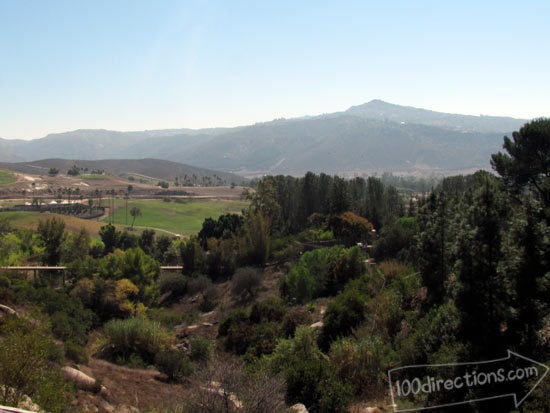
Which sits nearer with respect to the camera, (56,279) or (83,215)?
(56,279)

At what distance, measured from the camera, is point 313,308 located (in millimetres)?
26781

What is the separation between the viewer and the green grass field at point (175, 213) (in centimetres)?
10456

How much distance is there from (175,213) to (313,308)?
99776 millimetres

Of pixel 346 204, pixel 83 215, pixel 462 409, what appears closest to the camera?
pixel 462 409

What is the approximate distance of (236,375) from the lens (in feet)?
30.7

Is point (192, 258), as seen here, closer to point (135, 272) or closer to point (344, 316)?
point (135, 272)

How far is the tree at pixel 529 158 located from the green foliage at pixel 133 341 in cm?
2749

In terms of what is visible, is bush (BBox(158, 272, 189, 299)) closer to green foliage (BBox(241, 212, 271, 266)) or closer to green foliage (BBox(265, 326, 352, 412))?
green foliage (BBox(241, 212, 271, 266))

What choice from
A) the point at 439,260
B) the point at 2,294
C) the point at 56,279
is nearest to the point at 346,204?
the point at 56,279

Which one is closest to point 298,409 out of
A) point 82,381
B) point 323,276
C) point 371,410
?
point 371,410

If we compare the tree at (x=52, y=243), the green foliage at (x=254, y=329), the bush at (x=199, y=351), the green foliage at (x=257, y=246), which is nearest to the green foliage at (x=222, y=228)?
the green foliage at (x=257, y=246)

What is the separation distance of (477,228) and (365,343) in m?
5.14

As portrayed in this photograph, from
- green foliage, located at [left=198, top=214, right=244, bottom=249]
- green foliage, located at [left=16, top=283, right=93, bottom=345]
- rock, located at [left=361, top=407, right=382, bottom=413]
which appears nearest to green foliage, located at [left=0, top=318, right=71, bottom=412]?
rock, located at [left=361, top=407, right=382, bottom=413]

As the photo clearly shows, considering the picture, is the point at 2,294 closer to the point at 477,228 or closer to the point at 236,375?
the point at 236,375
